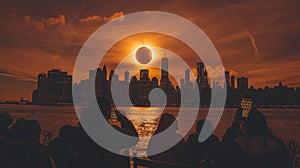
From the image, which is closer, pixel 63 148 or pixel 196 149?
pixel 63 148

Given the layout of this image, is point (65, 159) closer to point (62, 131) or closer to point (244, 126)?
point (62, 131)

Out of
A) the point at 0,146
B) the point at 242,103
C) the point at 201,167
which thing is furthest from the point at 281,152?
the point at 0,146

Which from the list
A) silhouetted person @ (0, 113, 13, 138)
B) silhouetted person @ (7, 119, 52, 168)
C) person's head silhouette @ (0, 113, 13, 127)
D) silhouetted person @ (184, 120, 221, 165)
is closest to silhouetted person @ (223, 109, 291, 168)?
silhouetted person @ (184, 120, 221, 165)

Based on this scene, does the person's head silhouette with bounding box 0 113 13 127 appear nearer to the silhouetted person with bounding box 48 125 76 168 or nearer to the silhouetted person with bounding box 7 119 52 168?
the silhouetted person with bounding box 7 119 52 168

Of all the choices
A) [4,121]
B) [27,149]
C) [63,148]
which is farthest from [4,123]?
[63,148]

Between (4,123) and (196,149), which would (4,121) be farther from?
(196,149)

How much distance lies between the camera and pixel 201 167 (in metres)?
4.02

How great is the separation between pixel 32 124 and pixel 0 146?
710mm

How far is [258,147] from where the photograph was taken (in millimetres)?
4266

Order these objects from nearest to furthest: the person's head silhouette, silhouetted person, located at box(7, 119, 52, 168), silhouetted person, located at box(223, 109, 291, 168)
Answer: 1. silhouetted person, located at box(223, 109, 291, 168)
2. silhouetted person, located at box(7, 119, 52, 168)
3. the person's head silhouette

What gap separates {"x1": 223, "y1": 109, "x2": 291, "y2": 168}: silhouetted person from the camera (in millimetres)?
4266

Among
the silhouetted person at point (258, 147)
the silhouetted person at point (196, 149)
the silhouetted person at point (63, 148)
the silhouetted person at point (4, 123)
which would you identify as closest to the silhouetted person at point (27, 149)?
the silhouetted person at point (63, 148)

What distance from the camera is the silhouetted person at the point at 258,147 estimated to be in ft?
14.0

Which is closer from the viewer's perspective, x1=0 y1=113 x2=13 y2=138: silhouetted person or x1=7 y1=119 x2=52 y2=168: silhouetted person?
x1=7 y1=119 x2=52 y2=168: silhouetted person
